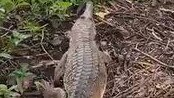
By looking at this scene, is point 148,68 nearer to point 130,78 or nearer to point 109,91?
point 130,78

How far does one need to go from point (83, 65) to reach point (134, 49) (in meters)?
0.91

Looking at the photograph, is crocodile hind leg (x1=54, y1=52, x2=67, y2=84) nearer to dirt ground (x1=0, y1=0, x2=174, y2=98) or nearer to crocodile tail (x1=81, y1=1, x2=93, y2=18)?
dirt ground (x1=0, y1=0, x2=174, y2=98)

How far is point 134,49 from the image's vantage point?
14.9 feet

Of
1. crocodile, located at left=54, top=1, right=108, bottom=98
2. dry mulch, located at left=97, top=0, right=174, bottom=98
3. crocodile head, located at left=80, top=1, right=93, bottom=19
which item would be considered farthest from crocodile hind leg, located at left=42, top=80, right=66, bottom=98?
crocodile head, located at left=80, top=1, right=93, bottom=19

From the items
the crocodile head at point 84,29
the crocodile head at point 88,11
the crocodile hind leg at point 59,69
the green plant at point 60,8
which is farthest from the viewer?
the green plant at point 60,8

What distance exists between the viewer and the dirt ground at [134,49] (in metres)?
4.09

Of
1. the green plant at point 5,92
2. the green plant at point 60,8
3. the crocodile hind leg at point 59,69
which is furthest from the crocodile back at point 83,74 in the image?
the green plant at point 60,8

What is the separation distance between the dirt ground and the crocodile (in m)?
0.15

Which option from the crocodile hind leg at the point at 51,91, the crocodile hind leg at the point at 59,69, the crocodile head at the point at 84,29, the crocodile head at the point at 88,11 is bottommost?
the crocodile hind leg at the point at 51,91

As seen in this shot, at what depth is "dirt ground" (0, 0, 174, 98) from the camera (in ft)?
13.4

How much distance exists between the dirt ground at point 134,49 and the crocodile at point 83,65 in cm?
15

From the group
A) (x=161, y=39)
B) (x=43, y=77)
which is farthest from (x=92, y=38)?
(x=161, y=39)

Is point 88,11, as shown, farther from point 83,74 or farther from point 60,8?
point 83,74

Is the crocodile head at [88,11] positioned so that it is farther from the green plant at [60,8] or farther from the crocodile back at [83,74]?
the crocodile back at [83,74]
